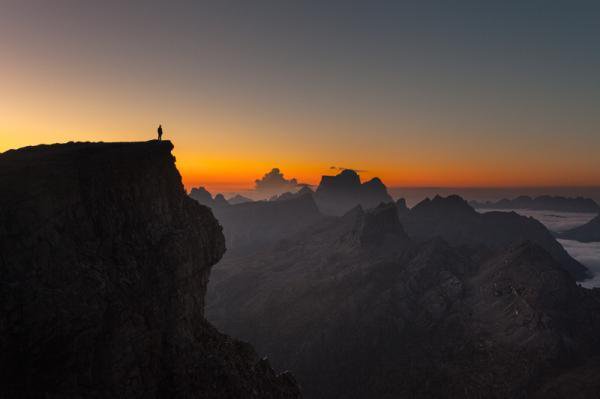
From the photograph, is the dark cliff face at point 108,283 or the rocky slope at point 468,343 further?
the rocky slope at point 468,343

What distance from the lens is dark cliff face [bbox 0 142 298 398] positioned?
101ft

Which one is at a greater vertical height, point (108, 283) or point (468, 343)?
point (108, 283)

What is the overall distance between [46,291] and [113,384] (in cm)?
1133

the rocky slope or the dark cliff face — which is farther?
the rocky slope

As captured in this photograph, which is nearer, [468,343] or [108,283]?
[108,283]

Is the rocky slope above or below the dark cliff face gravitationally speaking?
below

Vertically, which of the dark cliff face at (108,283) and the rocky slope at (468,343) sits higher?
the dark cliff face at (108,283)

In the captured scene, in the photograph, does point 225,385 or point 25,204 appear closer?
point 25,204

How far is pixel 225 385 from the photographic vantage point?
47.8m

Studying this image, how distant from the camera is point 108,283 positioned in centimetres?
3794

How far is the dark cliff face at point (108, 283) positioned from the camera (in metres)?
30.7

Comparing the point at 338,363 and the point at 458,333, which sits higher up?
the point at 458,333

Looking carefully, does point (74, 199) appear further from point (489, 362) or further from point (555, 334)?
point (555, 334)

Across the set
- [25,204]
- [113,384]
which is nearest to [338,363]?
[113,384]
